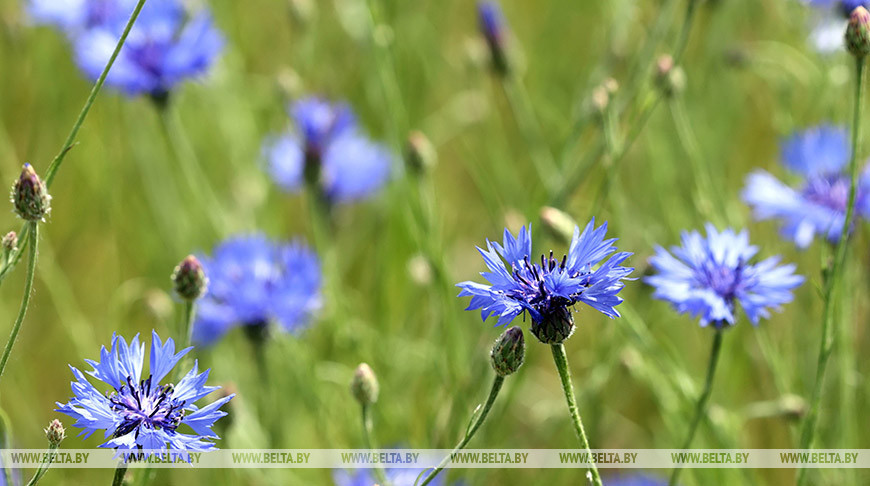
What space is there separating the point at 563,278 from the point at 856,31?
0.46 meters

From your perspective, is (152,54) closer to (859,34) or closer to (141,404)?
(141,404)

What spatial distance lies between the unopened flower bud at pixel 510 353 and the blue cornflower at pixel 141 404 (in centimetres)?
23

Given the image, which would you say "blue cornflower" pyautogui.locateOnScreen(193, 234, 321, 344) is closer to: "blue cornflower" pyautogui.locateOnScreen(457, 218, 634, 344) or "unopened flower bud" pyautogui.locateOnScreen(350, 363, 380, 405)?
"unopened flower bud" pyautogui.locateOnScreen(350, 363, 380, 405)

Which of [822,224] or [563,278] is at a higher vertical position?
[822,224]

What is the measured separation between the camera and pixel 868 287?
1.48 m

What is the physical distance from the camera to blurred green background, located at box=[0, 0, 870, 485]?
1.46 m

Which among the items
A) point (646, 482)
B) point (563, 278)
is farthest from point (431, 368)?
point (563, 278)

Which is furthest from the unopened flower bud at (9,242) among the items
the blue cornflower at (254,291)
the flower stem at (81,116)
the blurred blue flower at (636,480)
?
the blurred blue flower at (636,480)

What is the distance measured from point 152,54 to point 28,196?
83 cm

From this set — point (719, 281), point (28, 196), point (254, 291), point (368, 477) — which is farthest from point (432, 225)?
point (28, 196)

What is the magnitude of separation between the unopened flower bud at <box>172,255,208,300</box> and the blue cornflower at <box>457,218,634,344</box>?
0.95 feet

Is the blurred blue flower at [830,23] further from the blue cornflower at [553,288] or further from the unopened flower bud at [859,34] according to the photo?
the blue cornflower at [553,288]

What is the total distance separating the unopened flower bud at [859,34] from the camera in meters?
0.97

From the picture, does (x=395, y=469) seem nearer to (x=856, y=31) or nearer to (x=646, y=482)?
(x=646, y=482)
